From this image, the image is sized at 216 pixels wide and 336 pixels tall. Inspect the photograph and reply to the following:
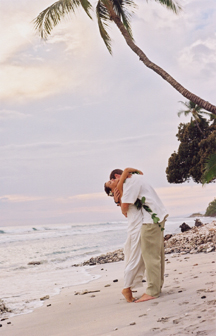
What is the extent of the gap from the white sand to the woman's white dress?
32cm

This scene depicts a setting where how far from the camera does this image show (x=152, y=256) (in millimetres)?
5129

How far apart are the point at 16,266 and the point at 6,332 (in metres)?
8.14

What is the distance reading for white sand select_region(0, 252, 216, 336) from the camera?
12.2ft

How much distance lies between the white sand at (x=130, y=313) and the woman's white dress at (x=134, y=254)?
1.06ft

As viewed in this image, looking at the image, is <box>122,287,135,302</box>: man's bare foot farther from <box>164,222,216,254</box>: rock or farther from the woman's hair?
<box>164,222,216,254</box>: rock

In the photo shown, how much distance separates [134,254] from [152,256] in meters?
0.27

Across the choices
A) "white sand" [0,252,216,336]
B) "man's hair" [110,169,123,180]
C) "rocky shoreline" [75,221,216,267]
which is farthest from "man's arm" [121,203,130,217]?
"rocky shoreline" [75,221,216,267]

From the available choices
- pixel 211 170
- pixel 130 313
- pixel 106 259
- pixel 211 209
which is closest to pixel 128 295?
pixel 130 313

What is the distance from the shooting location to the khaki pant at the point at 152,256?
5.09 meters

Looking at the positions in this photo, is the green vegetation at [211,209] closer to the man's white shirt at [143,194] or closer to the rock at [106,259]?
the rock at [106,259]

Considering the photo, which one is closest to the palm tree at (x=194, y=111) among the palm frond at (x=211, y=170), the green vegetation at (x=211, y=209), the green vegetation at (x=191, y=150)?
the green vegetation at (x=191, y=150)

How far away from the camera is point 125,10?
12.6 meters

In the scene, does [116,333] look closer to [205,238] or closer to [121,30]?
[205,238]

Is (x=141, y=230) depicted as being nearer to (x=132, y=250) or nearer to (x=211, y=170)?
(x=132, y=250)
